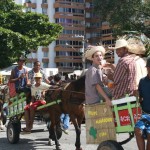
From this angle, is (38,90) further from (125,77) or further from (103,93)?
(125,77)

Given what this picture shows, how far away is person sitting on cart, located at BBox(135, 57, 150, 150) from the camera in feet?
20.4

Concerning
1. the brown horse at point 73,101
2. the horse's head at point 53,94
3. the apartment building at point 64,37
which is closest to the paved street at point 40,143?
the brown horse at point 73,101

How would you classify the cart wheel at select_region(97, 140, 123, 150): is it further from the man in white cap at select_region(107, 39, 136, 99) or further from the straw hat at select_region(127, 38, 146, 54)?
the straw hat at select_region(127, 38, 146, 54)

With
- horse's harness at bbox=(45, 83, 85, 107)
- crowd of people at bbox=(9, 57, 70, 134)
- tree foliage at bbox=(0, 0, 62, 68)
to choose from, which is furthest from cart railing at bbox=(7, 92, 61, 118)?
tree foliage at bbox=(0, 0, 62, 68)

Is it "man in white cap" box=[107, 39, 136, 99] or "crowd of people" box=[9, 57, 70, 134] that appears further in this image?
"crowd of people" box=[9, 57, 70, 134]

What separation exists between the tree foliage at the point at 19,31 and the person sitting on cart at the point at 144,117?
Result: 27.0 m

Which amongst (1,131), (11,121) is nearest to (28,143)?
(11,121)

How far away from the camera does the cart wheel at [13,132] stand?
1087 centimetres

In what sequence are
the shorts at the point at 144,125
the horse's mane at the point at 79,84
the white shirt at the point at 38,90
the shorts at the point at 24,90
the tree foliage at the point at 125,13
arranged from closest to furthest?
1. the shorts at the point at 144,125
2. the horse's mane at the point at 79,84
3. the white shirt at the point at 38,90
4. the shorts at the point at 24,90
5. the tree foliage at the point at 125,13

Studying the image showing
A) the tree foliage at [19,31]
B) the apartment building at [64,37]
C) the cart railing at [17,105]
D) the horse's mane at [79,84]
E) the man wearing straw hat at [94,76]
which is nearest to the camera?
the man wearing straw hat at [94,76]

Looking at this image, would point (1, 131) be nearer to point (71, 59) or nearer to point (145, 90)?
point (145, 90)

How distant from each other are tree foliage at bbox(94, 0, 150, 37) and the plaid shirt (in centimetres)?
3028

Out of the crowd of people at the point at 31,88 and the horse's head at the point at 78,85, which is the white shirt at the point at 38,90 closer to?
the crowd of people at the point at 31,88

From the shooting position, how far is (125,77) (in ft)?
22.6
